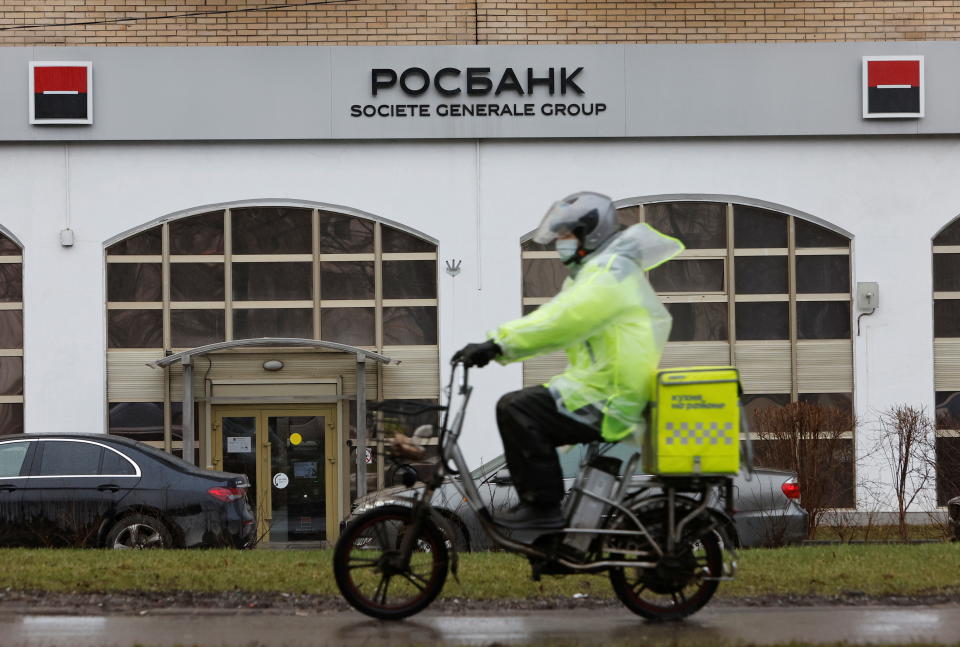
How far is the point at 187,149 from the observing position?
1772 cm

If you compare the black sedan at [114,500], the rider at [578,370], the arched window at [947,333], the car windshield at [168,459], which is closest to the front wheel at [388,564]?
the rider at [578,370]

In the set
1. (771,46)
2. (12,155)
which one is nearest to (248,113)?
(12,155)

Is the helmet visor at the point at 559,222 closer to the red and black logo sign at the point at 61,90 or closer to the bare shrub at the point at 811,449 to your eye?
the bare shrub at the point at 811,449

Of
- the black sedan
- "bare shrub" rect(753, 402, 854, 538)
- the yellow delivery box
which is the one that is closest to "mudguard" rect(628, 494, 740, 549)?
the yellow delivery box

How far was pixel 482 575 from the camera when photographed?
7316 mm

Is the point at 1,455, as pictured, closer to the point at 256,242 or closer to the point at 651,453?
the point at 256,242

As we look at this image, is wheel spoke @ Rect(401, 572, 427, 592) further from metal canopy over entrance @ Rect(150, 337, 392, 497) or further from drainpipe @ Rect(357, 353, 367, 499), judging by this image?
drainpipe @ Rect(357, 353, 367, 499)

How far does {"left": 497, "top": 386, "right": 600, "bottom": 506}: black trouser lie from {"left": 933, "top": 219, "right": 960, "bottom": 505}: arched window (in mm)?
13427

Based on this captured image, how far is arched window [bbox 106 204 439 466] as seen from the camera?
17.8m

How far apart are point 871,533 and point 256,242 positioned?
9.19 m

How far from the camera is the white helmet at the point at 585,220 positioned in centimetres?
584

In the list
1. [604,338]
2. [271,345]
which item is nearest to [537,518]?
[604,338]

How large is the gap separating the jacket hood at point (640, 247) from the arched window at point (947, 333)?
13095mm

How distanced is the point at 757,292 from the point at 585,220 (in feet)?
41.8
